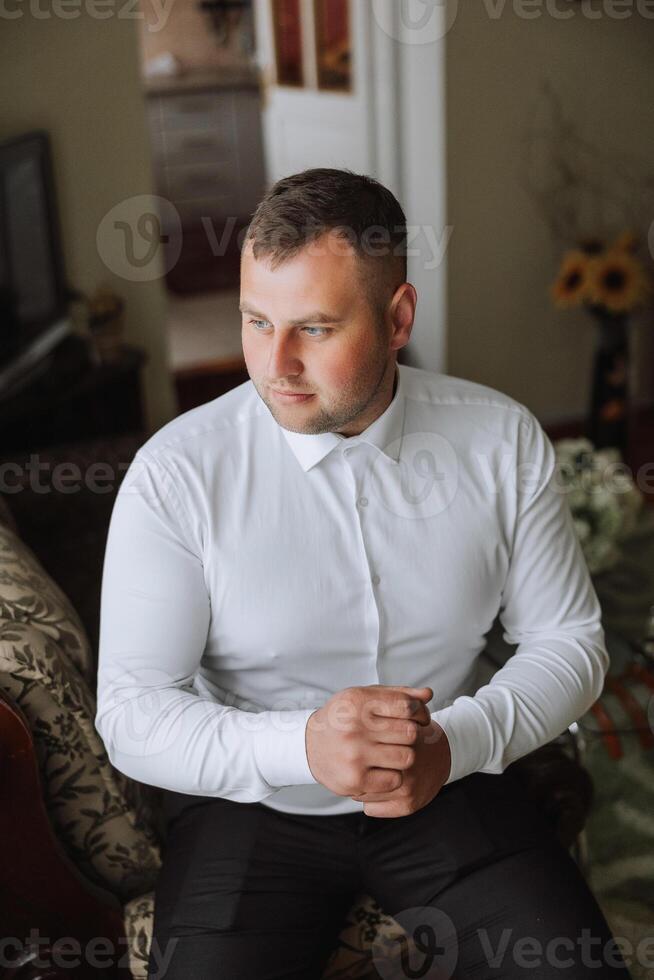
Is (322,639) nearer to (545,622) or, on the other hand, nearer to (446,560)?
(446,560)

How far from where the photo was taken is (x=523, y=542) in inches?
50.0

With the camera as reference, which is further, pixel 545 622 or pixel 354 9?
pixel 354 9

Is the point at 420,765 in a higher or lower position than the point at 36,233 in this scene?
lower

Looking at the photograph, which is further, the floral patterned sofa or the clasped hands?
the floral patterned sofa

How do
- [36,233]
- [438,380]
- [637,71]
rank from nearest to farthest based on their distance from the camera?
[438,380]
[36,233]
[637,71]

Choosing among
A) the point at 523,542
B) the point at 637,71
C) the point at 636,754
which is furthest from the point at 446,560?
the point at 637,71

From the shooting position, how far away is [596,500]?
2.02 meters

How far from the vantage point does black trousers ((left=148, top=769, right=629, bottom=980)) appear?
3.58 feet

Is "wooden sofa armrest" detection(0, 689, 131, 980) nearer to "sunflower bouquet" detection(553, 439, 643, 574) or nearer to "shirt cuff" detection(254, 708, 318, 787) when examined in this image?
"shirt cuff" detection(254, 708, 318, 787)

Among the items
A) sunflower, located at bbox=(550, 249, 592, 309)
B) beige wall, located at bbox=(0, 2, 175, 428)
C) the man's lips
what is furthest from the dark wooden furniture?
the man's lips

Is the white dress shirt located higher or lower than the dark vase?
higher

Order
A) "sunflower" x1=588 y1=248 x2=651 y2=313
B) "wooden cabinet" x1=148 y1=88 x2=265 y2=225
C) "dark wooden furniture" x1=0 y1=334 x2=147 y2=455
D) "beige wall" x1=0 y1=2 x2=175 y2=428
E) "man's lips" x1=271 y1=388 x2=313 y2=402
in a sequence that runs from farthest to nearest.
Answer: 1. "wooden cabinet" x1=148 y1=88 x2=265 y2=225
2. "sunflower" x1=588 y1=248 x2=651 y2=313
3. "beige wall" x1=0 y1=2 x2=175 y2=428
4. "dark wooden furniture" x1=0 y1=334 x2=147 y2=455
5. "man's lips" x1=271 y1=388 x2=313 y2=402

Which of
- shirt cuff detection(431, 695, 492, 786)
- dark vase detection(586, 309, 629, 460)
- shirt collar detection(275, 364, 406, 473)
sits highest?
shirt collar detection(275, 364, 406, 473)

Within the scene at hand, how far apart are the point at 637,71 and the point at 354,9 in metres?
A: 1.02
